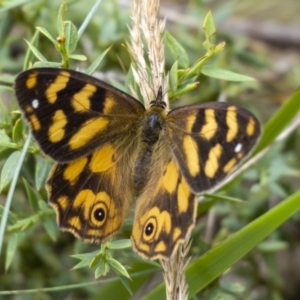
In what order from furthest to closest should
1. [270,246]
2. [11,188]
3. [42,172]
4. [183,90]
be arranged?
[270,246] < [42,172] < [183,90] < [11,188]

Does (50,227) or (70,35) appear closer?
(70,35)

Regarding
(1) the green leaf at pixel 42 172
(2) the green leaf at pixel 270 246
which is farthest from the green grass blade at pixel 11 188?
(2) the green leaf at pixel 270 246

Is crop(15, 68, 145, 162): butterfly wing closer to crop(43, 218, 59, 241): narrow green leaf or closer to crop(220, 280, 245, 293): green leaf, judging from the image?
crop(43, 218, 59, 241): narrow green leaf

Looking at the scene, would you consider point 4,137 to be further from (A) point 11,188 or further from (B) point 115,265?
(B) point 115,265

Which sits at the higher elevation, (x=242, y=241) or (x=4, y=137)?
(x=4, y=137)

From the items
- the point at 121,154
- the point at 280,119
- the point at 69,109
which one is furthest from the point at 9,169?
the point at 280,119

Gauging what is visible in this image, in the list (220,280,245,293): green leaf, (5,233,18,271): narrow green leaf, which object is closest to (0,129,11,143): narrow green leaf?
(5,233,18,271): narrow green leaf
